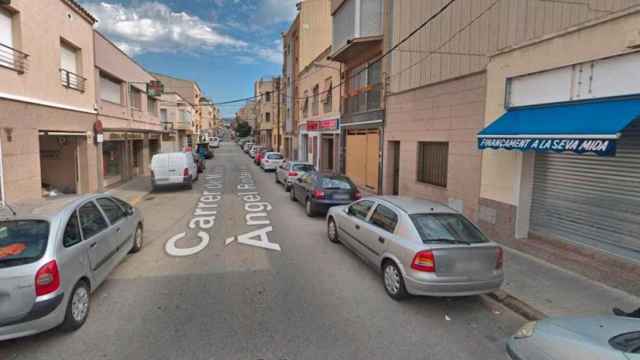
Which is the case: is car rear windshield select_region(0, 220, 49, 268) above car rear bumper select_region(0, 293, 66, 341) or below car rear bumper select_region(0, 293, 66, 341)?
above

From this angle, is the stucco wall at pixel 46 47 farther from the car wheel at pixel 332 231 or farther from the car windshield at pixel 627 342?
the car windshield at pixel 627 342

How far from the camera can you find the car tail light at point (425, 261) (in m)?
4.49

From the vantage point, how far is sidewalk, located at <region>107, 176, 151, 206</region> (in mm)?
13750

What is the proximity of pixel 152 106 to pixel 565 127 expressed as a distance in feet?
85.3

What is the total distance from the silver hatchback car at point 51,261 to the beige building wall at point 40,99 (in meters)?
5.02

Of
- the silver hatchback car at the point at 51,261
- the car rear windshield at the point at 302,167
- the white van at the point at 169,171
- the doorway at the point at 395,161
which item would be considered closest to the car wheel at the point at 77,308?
the silver hatchback car at the point at 51,261

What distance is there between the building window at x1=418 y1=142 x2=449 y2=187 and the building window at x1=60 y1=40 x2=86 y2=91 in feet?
39.1

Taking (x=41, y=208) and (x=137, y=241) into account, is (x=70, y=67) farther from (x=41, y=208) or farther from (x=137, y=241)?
(x=41, y=208)

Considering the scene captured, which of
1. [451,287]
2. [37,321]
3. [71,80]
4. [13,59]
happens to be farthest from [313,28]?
[37,321]

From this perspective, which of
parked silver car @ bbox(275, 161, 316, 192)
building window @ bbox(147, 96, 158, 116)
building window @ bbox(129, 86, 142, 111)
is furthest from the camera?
building window @ bbox(147, 96, 158, 116)

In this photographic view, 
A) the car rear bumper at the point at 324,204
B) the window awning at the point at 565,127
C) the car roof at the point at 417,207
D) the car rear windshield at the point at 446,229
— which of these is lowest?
the car rear bumper at the point at 324,204

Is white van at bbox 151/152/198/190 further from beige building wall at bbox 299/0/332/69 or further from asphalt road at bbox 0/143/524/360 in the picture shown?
beige building wall at bbox 299/0/332/69

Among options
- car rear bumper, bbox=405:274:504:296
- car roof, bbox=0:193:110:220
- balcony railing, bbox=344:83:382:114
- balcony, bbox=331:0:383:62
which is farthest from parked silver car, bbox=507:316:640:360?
balcony, bbox=331:0:383:62

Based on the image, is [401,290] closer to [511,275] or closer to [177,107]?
[511,275]
